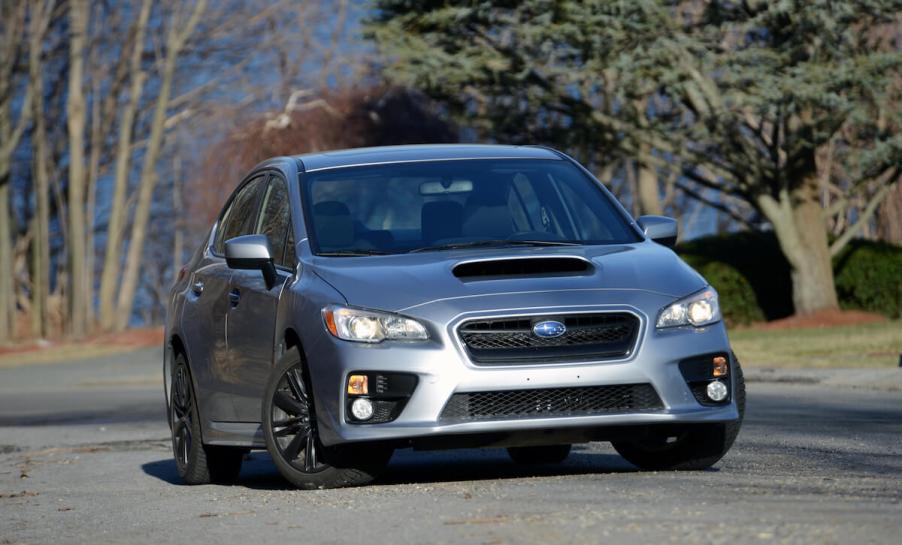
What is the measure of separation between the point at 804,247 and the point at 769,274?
203cm

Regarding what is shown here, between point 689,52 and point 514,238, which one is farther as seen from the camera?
point 689,52

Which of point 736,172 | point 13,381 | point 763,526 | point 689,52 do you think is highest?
point 763,526

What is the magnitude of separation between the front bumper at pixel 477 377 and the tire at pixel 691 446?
0.37 metres

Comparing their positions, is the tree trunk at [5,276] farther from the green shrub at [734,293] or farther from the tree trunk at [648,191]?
the green shrub at [734,293]

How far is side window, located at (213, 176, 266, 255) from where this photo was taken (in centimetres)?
1016

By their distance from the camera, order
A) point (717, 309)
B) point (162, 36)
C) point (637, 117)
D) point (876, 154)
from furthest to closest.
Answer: point (162, 36) → point (637, 117) → point (876, 154) → point (717, 309)

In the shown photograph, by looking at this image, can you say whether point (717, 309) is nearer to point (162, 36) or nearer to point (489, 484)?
point (489, 484)

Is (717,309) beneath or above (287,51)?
above

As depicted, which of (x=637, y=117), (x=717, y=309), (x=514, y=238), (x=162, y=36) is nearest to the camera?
(x=717, y=309)

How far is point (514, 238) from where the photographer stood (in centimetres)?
906

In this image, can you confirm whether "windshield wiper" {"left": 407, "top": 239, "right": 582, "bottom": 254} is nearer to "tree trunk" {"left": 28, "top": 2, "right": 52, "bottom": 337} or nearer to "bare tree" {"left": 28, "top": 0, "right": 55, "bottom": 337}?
"bare tree" {"left": 28, "top": 0, "right": 55, "bottom": 337}

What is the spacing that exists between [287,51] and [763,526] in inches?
1837

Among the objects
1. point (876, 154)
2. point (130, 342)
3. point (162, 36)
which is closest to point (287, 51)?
point (162, 36)

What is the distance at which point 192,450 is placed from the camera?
32.4ft
